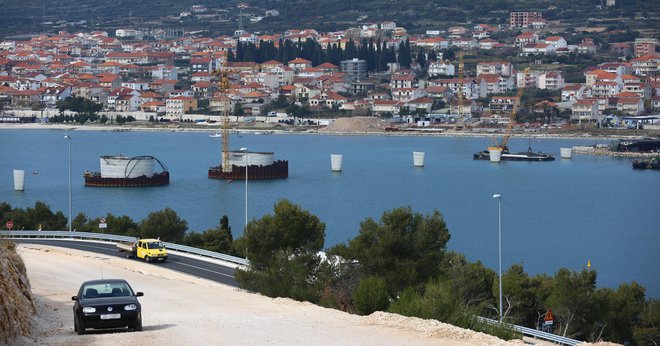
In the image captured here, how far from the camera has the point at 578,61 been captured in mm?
99562

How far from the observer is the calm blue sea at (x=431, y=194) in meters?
30.4

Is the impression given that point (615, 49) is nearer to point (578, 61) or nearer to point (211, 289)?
point (578, 61)

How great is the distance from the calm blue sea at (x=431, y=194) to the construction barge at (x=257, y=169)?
0.88 meters

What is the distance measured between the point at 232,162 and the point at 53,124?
4045cm

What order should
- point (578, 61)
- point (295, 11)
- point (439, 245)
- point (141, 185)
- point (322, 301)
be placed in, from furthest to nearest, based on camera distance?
point (295, 11), point (578, 61), point (141, 185), point (439, 245), point (322, 301)

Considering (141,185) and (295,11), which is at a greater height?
(295,11)

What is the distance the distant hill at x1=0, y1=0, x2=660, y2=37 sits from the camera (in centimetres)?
12331

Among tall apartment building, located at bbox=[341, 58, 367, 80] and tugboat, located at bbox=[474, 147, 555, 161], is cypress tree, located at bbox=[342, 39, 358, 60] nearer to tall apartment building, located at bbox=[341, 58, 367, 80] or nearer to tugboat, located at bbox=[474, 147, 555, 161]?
tall apartment building, located at bbox=[341, 58, 367, 80]

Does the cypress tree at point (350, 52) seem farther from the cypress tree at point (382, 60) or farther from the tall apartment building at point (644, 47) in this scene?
the tall apartment building at point (644, 47)

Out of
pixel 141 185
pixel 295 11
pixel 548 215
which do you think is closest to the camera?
pixel 548 215

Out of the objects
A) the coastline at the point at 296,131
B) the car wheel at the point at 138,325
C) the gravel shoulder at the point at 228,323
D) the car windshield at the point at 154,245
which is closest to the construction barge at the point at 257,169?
the coastline at the point at 296,131

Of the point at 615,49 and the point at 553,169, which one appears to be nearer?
the point at 553,169

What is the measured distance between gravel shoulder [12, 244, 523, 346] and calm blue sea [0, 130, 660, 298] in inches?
475

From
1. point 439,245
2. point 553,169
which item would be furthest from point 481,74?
point 439,245
